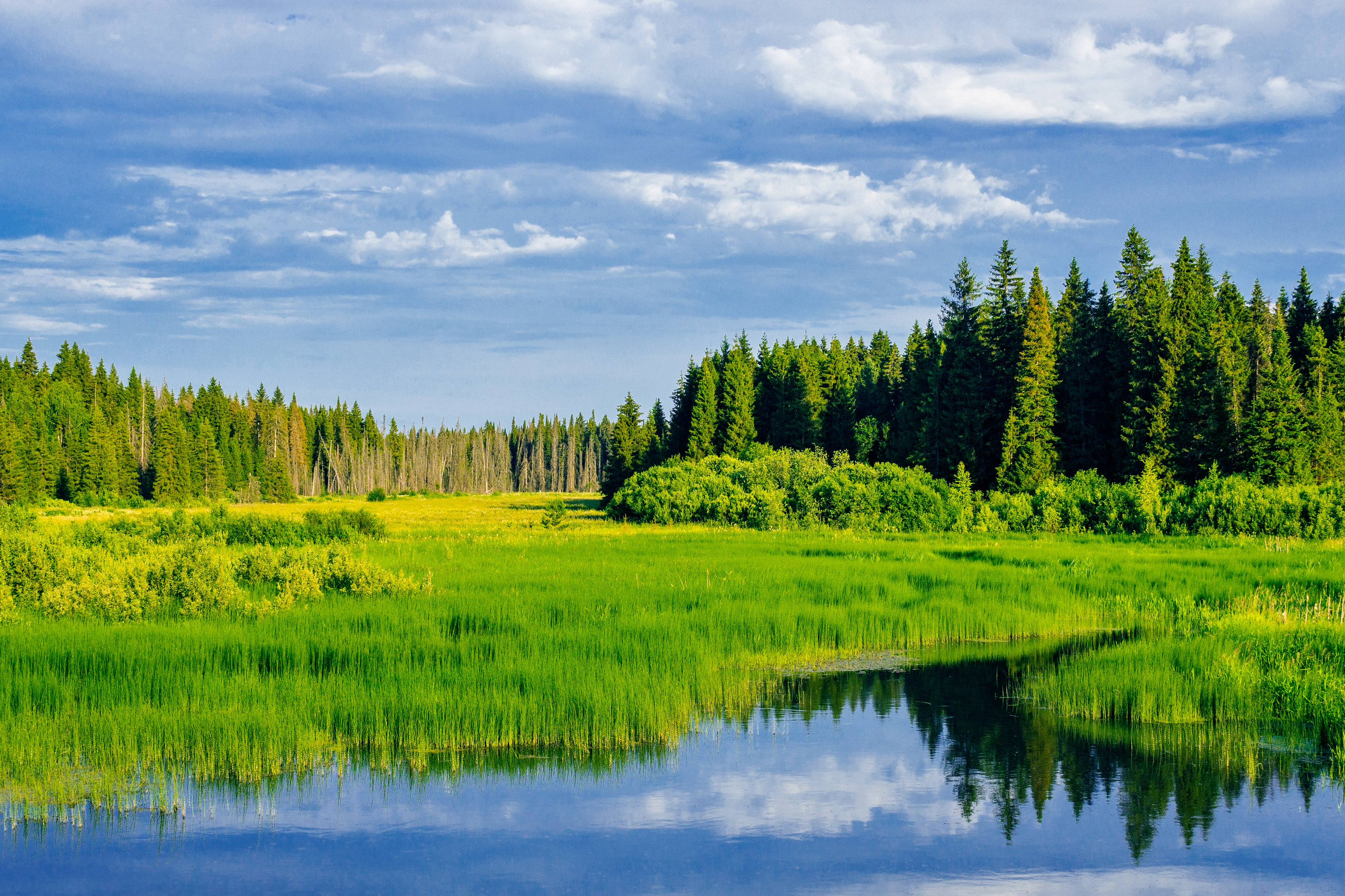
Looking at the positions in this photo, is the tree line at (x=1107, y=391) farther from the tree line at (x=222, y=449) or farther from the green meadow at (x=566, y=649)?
the tree line at (x=222, y=449)

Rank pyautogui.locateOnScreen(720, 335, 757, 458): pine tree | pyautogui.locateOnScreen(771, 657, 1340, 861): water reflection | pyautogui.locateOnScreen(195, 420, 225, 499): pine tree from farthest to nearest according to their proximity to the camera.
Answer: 1. pyautogui.locateOnScreen(195, 420, 225, 499): pine tree
2. pyautogui.locateOnScreen(720, 335, 757, 458): pine tree
3. pyautogui.locateOnScreen(771, 657, 1340, 861): water reflection

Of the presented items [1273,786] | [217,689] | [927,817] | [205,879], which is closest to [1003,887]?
[927,817]

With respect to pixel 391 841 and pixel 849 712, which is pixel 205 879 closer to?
pixel 391 841

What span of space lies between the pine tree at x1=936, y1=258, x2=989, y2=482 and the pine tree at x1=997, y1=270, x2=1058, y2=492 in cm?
335

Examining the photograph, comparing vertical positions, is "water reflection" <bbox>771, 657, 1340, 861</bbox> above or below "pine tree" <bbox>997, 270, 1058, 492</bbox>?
below

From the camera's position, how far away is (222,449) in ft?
387

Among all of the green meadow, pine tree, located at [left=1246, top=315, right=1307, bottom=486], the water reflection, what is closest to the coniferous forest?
pine tree, located at [left=1246, top=315, right=1307, bottom=486]

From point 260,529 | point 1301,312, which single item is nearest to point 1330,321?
point 1301,312

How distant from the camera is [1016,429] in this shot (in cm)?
5819

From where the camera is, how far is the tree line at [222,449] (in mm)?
98625

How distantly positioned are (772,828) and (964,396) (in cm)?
→ 5777

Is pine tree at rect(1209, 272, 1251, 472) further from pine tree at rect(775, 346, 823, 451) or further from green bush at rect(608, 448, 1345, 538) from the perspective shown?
pine tree at rect(775, 346, 823, 451)

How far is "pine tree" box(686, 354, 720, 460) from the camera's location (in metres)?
84.5

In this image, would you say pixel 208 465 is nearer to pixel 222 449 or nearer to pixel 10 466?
pixel 222 449
